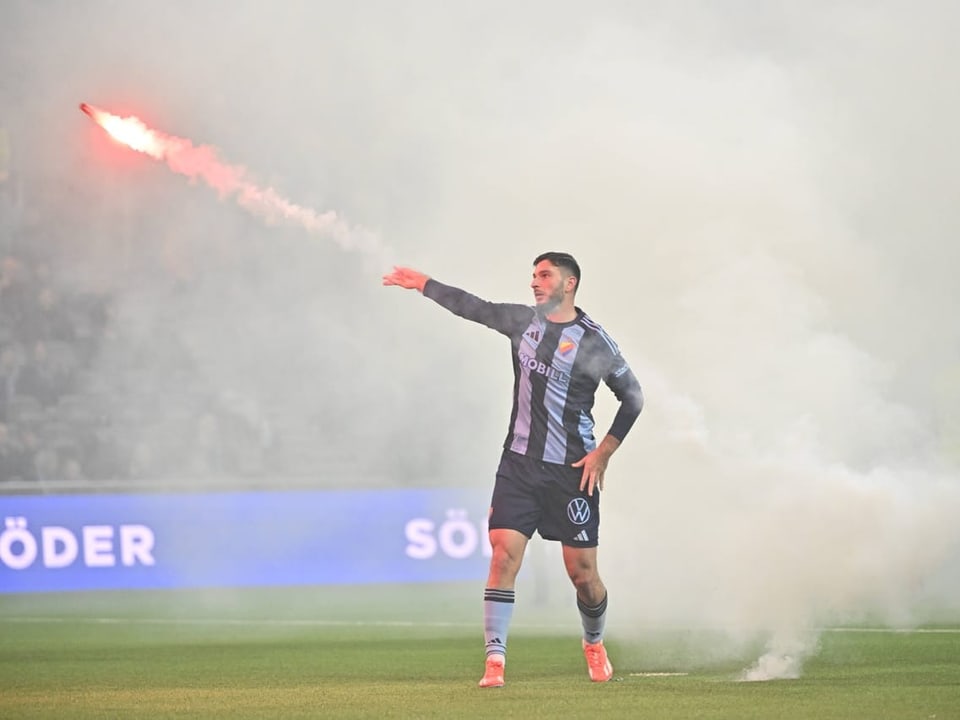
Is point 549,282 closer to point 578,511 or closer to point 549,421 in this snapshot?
point 549,421

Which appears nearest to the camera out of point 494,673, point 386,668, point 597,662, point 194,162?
point 494,673

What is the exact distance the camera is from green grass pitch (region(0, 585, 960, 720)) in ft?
25.6

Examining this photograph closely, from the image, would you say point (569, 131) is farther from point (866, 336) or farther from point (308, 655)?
point (308, 655)

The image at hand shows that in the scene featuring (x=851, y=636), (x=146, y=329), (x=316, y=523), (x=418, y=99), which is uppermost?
(x=418, y=99)

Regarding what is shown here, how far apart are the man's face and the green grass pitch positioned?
81.1 inches

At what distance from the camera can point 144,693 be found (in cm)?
902

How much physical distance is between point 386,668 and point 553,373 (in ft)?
8.61

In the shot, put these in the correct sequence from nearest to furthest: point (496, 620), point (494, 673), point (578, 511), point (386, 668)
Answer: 1. point (494, 673)
2. point (496, 620)
3. point (578, 511)
4. point (386, 668)

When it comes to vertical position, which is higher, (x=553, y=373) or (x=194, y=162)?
(x=194, y=162)

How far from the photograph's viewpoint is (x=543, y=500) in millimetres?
8961

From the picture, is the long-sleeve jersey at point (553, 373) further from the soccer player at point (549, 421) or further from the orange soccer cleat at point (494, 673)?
the orange soccer cleat at point (494, 673)

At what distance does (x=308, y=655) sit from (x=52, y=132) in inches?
330

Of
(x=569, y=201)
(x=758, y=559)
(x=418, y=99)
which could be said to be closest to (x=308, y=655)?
(x=758, y=559)

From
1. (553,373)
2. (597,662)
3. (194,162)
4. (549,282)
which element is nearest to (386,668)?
(597,662)
